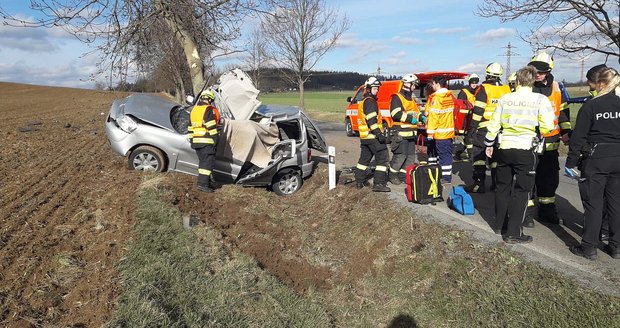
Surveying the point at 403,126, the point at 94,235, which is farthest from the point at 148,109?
the point at 403,126

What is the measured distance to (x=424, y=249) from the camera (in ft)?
16.2

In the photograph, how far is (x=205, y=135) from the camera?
24.0 ft

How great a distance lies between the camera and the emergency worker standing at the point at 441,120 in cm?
716

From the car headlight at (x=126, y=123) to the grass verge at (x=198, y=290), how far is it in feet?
9.65

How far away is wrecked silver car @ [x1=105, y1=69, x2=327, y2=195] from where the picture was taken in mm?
7883

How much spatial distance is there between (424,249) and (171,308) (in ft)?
9.05

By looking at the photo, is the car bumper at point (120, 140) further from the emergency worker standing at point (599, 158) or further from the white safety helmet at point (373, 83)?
the emergency worker standing at point (599, 158)

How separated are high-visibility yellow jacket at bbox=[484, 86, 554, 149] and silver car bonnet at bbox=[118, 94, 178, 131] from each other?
18.6 feet

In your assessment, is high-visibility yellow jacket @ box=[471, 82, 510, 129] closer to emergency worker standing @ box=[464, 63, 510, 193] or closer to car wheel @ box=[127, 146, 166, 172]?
emergency worker standing @ box=[464, 63, 510, 193]

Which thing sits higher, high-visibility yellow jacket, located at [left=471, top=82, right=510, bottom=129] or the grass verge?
high-visibility yellow jacket, located at [left=471, top=82, right=510, bottom=129]

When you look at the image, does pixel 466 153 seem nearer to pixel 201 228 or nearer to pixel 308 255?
pixel 308 255

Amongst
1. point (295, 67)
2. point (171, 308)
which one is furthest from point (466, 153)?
point (295, 67)

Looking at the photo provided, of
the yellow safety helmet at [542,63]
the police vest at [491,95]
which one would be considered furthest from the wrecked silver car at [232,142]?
the yellow safety helmet at [542,63]

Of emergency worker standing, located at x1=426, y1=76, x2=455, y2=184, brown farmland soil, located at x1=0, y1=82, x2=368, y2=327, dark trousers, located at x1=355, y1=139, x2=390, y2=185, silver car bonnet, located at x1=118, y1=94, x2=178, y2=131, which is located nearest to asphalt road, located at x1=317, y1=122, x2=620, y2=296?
dark trousers, located at x1=355, y1=139, x2=390, y2=185
